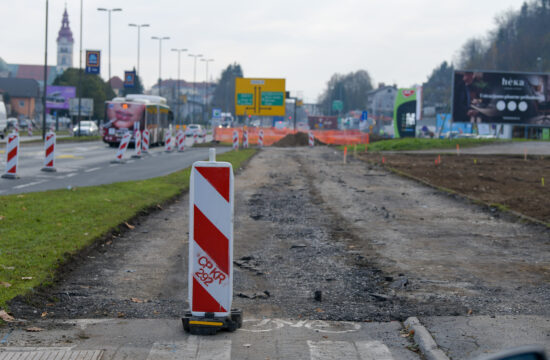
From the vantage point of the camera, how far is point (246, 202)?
51.6 feet

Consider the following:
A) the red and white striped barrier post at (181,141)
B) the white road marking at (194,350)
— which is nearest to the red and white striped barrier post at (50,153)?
the white road marking at (194,350)

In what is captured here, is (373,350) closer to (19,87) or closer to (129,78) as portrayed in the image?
(129,78)

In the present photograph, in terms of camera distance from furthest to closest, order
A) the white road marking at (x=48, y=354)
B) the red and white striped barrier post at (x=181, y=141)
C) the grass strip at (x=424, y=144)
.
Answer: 1. the grass strip at (x=424, y=144)
2. the red and white striped barrier post at (x=181, y=141)
3. the white road marking at (x=48, y=354)

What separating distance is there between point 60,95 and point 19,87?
46593 millimetres

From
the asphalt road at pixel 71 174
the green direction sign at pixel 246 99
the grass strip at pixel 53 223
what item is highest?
the green direction sign at pixel 246 99

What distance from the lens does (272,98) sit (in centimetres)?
6625

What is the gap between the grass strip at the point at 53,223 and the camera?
7.28m

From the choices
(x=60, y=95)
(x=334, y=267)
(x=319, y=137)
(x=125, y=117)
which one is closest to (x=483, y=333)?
(x=334, y=267)

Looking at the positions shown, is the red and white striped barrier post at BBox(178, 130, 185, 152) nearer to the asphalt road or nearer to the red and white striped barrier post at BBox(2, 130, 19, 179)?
the asphalt road

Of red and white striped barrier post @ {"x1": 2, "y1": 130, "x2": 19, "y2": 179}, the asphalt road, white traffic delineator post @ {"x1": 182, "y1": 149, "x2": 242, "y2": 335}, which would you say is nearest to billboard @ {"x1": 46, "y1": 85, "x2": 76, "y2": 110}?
the asphalt road

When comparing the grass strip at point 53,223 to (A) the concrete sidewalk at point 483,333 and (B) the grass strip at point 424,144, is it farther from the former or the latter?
(B) the grass strip at point 424,144

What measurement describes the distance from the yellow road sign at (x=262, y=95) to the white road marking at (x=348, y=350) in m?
60.7

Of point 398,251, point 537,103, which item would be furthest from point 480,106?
point 398,251

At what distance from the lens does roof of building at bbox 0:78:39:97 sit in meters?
152
